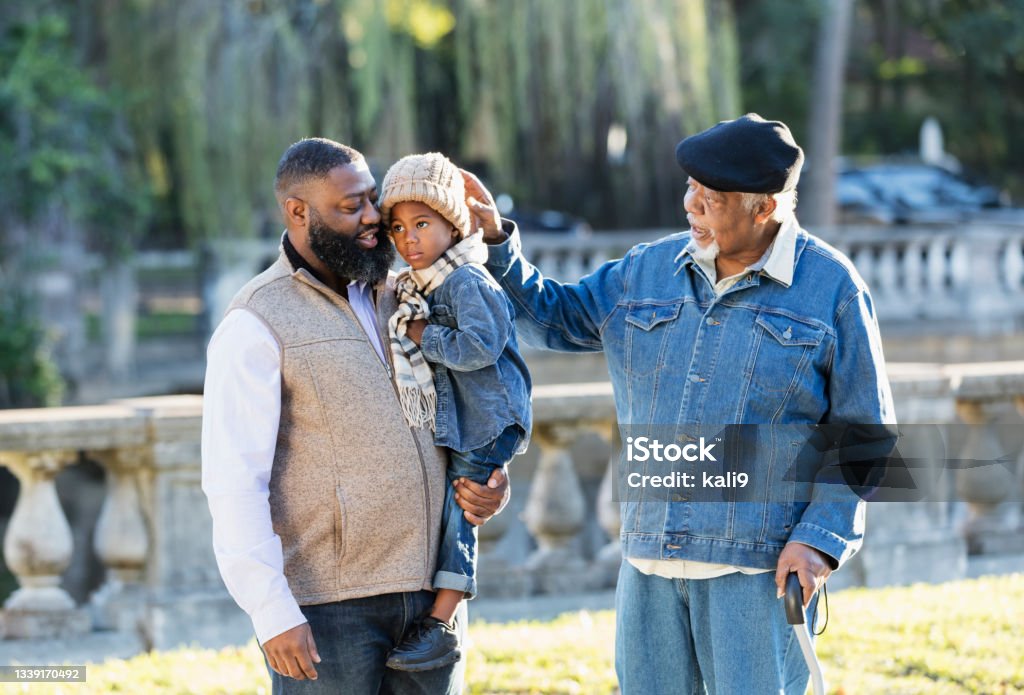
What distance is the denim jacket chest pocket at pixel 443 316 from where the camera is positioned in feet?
10.2

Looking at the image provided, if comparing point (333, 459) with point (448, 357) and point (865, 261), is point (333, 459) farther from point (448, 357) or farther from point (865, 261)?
point (865, 261)

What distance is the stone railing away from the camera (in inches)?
218

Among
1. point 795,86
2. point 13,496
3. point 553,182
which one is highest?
point 795,86

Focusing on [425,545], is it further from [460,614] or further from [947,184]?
[947,184]

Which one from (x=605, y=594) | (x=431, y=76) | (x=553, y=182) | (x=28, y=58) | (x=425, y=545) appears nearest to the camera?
(x=425, y=545)

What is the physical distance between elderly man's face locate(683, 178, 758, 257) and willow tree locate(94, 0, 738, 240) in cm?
1163

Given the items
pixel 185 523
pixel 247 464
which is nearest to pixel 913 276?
pixel 185 523

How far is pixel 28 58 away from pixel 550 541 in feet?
27.9

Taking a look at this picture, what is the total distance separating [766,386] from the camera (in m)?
3.07

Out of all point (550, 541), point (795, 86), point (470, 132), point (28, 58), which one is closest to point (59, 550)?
point (550, 541)

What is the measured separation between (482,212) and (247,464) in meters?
0.93

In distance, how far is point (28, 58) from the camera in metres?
12.4

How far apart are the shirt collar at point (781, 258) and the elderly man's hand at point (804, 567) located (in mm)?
610

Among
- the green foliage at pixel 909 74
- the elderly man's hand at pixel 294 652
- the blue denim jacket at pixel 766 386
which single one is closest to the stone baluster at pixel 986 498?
the blue denim jacket at pixel 766 386
